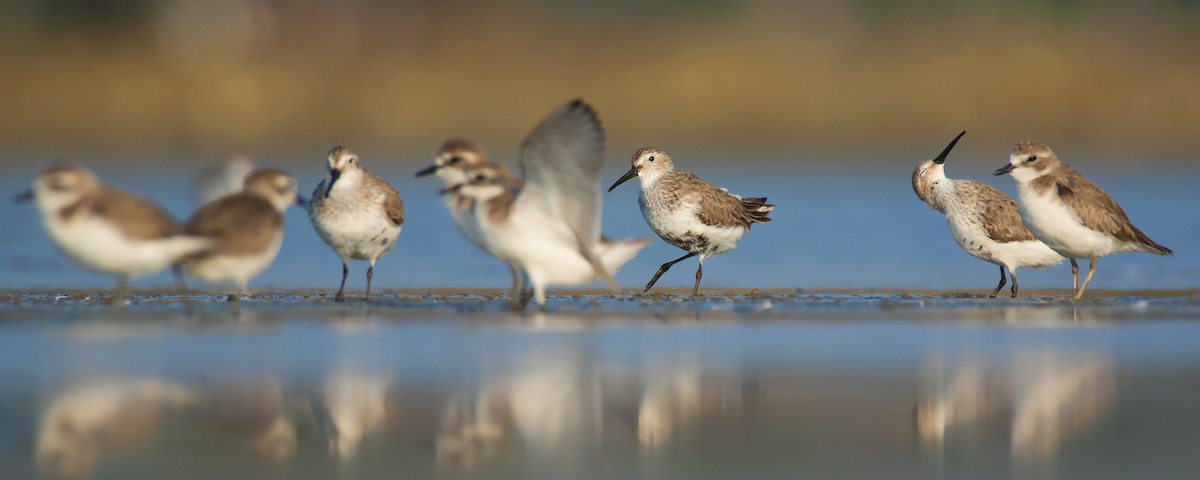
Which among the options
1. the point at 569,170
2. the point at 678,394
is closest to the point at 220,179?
the point at 569,170

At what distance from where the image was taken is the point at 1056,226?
38.2 feet

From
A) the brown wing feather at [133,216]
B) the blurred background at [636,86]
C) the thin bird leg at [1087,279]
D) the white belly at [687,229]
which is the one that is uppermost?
the blurred background at [636,86]

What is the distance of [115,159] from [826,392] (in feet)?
79.8

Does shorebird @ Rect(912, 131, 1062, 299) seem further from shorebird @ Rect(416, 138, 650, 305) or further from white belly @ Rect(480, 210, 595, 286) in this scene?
white belly @ Rect(480, 210, 595, 286)

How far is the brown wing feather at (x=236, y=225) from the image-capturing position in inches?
392

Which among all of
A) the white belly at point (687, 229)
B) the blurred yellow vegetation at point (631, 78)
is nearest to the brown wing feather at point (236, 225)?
the white belly at point (687, 229)

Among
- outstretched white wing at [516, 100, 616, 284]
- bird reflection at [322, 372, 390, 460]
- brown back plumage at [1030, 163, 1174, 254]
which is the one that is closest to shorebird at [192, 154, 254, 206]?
outstretched white wing at [516, 100, 616, 284]

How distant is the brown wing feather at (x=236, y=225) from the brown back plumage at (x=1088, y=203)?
19.9ft

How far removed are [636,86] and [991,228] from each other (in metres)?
22.1

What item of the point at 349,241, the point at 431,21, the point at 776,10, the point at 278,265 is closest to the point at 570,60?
the point at 431,21

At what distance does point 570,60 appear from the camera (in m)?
35.3

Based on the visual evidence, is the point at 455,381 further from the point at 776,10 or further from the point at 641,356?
the point at 776,10

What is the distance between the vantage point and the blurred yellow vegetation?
107ft

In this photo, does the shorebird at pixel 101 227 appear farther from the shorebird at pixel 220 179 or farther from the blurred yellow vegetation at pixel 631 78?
the blurred yellow vegetation at pixel 631 78
